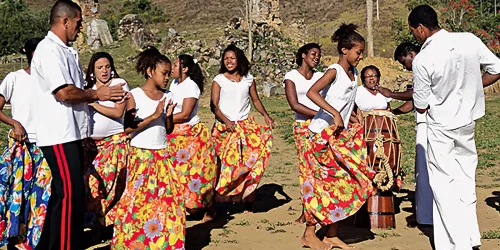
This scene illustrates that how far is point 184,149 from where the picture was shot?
289 inches

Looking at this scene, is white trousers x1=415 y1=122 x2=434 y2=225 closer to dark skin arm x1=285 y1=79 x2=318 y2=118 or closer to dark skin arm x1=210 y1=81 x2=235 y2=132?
dark skin arm x1=285 y1=79 x2=318 y2=118

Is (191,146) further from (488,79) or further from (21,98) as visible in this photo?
(488,79)

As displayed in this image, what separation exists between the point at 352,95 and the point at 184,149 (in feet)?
6.60

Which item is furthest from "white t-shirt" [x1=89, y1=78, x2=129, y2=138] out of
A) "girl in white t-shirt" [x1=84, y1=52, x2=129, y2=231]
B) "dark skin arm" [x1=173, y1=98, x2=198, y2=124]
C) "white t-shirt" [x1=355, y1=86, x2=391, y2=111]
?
"white t-shirt" [x1=355, y1=86, x2=391, y2=111]

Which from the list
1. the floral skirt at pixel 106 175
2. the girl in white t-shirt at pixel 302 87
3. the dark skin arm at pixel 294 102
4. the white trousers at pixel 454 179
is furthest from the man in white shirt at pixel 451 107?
the floral skirt at pixel 106 175

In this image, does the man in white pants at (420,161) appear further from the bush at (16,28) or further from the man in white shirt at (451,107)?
the bush at (16,28)

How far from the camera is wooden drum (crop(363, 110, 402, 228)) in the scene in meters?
6.78

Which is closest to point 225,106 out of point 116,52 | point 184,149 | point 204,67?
point 184,149

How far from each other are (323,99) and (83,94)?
2.01 m

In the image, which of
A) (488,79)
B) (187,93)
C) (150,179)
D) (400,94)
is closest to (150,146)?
(150,179)

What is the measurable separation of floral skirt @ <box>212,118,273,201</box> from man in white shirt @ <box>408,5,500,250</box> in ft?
8.20

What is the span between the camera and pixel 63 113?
500 centimetres

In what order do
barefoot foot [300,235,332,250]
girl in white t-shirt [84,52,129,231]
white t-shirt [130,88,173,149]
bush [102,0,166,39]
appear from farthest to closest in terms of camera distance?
bush [102,0,166,39]
girl in white t-shirt [84,52,129,231]
barefoot foot [300,235,332,250]
white t-shirt [130,88,173,149]

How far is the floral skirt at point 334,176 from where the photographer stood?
607cm
